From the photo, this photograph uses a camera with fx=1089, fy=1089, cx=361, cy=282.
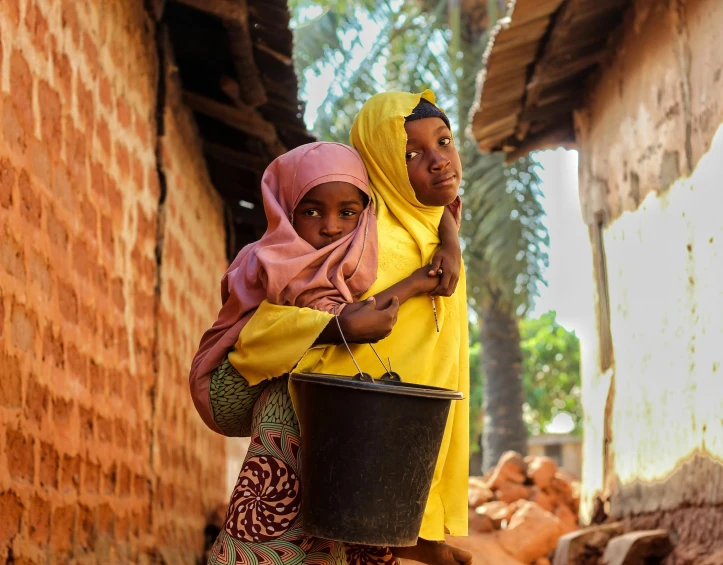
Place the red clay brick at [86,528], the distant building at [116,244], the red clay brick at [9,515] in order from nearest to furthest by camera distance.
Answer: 1. the red clay brick at [9,515]
2. the distant building at [116,244]
3. the red clay brick at [86,528]

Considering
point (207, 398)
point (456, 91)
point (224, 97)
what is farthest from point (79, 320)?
point (456, 91)

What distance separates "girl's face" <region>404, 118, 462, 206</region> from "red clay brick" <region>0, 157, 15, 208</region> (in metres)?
1.20

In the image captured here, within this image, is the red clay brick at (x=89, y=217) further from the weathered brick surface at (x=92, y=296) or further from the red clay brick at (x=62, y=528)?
the red clay brick at (x=62, y=528)

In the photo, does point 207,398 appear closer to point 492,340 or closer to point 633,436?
point 633,436

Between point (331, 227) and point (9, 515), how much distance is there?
1.36m

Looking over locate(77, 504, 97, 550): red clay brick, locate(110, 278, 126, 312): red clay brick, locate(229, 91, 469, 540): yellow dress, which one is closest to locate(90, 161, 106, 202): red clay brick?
locate(110, 278, 126, 312): red clay brick

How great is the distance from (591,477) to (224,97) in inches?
139

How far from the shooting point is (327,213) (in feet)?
8.65

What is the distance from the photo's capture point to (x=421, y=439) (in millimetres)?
2406

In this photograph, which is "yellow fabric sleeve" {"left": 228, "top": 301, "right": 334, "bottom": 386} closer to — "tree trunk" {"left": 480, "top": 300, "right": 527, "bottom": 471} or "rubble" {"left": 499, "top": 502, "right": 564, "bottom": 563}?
"rubble" {"left": 499, "top": 502, "right": 564, "bottom": 563}

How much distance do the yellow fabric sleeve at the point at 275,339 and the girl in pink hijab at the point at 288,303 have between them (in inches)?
0.9

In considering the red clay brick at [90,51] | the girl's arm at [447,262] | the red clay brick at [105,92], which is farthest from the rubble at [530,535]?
the girl's arm at [447,262]

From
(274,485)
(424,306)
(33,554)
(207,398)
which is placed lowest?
(33,554)

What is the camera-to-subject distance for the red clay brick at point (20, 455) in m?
3.18
